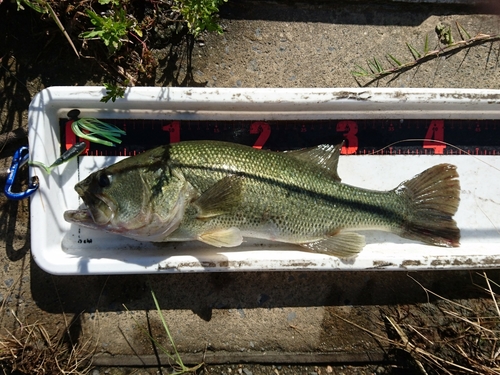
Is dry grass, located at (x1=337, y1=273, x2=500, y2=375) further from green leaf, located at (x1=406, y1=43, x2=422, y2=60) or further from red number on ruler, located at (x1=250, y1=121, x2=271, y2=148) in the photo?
green leaf, located at (x1=406, y1=43, x2=422, y2=60)

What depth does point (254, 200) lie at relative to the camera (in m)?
2.33

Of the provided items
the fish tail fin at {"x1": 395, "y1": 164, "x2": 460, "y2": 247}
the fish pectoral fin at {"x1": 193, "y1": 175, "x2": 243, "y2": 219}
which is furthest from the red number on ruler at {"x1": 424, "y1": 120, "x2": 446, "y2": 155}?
the fish pectoral fin at {"x1": 193, "y1": 175, "x2": 243, "y2": 219}

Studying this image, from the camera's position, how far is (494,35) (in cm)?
296

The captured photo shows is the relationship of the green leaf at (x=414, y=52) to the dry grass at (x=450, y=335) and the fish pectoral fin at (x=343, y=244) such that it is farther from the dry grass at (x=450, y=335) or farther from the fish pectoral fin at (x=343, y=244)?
the dry grass at (x=450, y=335)

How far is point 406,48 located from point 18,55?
9.54 feet

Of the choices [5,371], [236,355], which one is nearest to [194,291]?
[236,355]

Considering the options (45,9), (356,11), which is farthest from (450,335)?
(45,9)

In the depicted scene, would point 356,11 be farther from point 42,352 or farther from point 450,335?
point 42,352

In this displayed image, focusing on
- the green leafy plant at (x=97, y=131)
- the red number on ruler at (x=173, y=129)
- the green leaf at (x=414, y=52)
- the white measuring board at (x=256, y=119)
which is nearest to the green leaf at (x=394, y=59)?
the green leaf at (x=414, y=52)

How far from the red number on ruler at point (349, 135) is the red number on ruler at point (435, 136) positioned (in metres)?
0.54

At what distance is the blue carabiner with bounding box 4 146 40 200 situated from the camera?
2491 mm

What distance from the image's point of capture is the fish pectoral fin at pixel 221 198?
2250 mm

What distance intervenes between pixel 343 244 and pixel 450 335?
1255 mm

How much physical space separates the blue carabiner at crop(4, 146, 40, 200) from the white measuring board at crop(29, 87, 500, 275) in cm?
5
